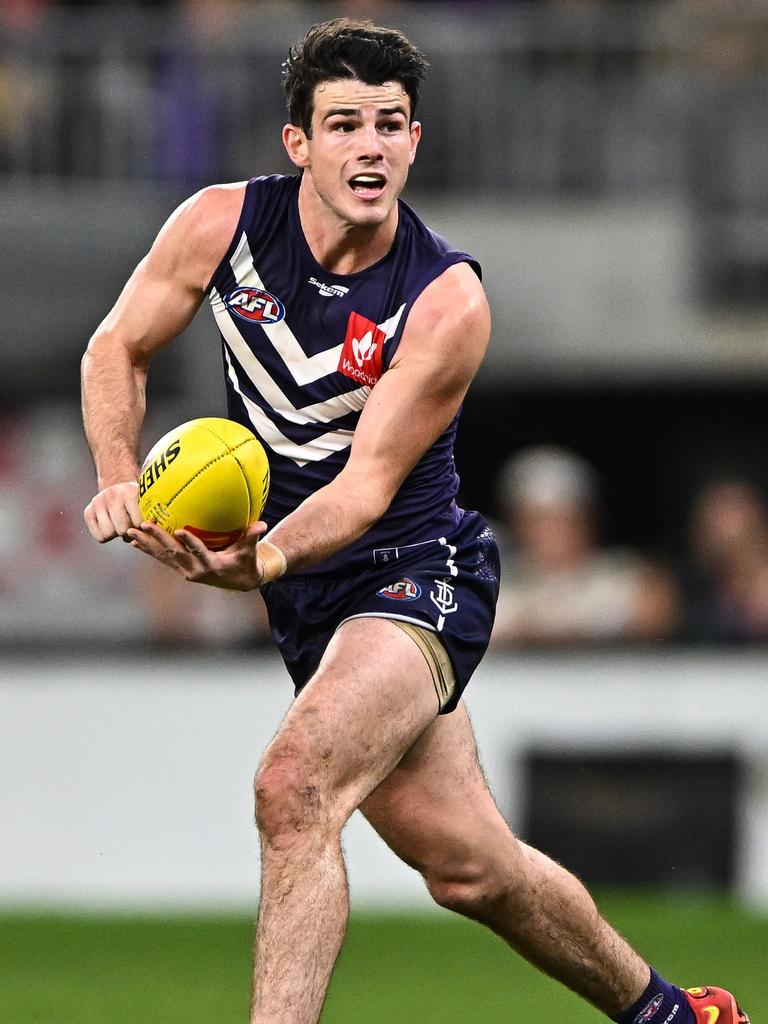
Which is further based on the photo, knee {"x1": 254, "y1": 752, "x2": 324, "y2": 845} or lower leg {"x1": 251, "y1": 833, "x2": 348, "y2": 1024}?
knee {"x1": 254, "y1": 752, "x2": 324, "y2": 845}

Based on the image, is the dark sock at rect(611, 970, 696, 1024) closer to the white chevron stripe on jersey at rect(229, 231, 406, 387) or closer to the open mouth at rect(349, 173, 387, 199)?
the white chevron stripe on jersey at rect(229, 231, 406, 387)

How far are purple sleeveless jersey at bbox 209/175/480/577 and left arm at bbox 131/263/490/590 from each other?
9 cm

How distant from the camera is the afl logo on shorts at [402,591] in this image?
633 cm

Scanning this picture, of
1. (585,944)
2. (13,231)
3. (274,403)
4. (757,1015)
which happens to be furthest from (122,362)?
(13,231)

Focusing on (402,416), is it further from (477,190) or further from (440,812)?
(477,190)

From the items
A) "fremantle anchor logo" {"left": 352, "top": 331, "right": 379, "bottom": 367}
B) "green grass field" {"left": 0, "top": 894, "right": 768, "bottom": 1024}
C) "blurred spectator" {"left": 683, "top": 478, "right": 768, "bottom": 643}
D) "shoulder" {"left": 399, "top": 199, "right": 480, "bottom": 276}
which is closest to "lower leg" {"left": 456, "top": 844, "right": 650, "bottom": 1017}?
"fremantle anchor logo" {"left": 352, "top": 331, "right": 379, "bottom": 367}

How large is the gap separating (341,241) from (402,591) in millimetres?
1087

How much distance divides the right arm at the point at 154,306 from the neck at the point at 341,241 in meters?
0.26

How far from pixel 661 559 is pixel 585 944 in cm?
863

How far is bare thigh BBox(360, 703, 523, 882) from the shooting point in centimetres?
631

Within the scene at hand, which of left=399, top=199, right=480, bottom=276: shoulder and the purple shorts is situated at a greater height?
left=399, top=199, right=480, bottom=276: shoulder

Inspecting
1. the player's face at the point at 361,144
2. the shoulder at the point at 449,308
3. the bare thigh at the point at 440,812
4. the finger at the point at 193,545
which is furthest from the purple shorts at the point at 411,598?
the player's face at the point at 361,144

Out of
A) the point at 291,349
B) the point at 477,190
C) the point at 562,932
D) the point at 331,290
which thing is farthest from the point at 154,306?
the point at 477,190

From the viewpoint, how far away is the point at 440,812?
6309 mm
